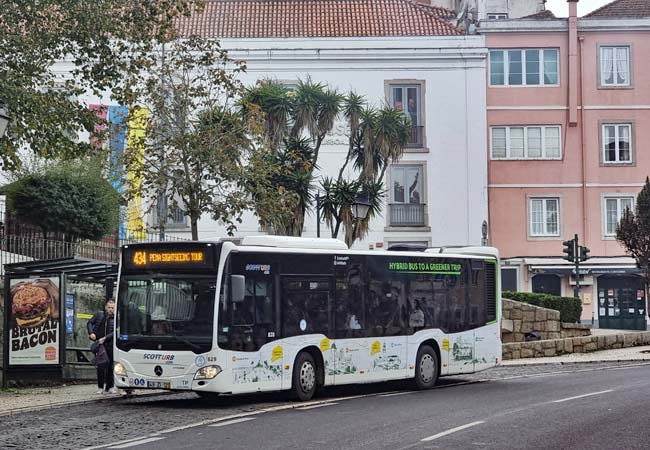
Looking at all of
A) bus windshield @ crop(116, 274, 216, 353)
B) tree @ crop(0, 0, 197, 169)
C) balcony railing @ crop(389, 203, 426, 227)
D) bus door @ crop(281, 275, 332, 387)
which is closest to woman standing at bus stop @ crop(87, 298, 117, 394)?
bus windshield @ crop(116, 274, 216, 353)

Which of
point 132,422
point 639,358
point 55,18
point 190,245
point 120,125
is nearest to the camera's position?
point 132,422

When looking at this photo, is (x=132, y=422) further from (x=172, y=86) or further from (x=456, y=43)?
(x=456, y=43)

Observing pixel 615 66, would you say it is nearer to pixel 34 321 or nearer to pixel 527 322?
pixel 527 322

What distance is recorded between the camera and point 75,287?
2347 centimetres

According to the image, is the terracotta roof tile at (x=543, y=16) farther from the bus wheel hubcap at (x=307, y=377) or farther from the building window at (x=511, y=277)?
the bus wheel hubcap at (x=307, y=377)

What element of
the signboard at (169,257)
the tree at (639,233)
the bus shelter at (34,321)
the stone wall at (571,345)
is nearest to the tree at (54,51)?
the bus shelter at (34,321)

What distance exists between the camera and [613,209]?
1916 inches

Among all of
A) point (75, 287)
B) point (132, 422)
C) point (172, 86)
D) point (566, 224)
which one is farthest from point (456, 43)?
point (132, 422)

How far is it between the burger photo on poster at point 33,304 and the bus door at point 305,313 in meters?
4.95

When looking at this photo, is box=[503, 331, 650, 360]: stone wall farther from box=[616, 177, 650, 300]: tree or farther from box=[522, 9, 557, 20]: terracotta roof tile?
box=[522, 9, 557, 20]: terracotta roof tile

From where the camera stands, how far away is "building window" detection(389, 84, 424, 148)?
46.7 meters

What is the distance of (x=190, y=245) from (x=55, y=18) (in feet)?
20.8

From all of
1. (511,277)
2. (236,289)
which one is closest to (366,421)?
(236,289)

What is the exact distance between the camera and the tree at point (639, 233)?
3659 centimetres
